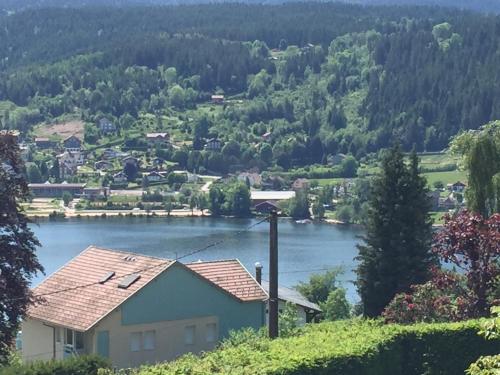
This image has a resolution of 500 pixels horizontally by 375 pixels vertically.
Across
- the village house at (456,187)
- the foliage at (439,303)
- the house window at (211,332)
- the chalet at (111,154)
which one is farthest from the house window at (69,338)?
the chalet at (111,154)

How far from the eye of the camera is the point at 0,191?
18.5 metres

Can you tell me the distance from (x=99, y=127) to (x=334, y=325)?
436 ft

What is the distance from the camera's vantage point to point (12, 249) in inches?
723

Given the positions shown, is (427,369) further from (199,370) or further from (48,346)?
(48,346)

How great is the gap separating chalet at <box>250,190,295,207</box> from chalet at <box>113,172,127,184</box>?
13.8 m

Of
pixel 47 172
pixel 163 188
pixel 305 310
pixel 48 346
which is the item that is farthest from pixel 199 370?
pixel 47 172

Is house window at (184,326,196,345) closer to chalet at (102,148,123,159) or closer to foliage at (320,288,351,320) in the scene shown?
foliage at (320,288,351,320)

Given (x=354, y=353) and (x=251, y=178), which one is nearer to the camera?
(x=354, y=353)

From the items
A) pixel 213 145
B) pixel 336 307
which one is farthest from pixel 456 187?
pixel 336 307

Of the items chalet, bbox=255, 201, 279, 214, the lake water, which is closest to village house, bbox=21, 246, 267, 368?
the lake water

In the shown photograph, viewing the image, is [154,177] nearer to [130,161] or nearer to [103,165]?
[130,161]

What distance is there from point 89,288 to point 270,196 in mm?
94049

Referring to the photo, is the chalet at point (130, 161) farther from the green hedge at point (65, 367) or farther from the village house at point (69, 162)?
the green hedge at point (65, 367)

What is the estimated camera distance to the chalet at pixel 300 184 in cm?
11592
